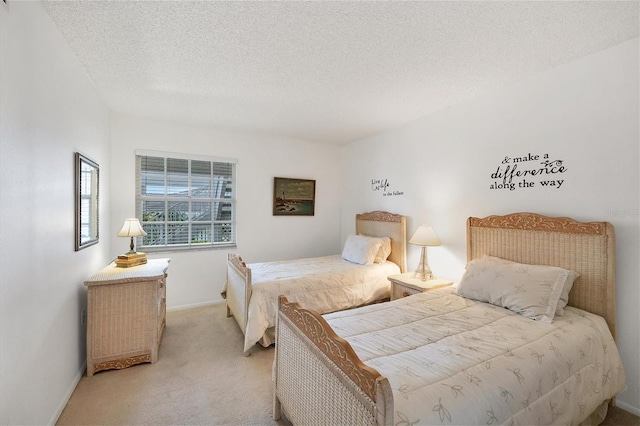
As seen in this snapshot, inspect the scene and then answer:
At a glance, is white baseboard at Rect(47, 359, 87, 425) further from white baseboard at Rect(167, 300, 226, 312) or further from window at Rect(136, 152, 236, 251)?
window at Rect(136, 152, 236, 251)

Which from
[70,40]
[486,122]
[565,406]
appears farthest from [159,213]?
[565,406]

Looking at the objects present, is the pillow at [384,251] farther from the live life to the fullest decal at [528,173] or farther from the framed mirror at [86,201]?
the framed mirror at [86,201]

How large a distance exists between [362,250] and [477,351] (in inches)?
89.0

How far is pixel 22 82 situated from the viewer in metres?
1.46

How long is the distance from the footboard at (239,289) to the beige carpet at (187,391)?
304 millimetres

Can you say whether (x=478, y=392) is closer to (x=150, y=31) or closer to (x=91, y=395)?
(x=91, y=395)

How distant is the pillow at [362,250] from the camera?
3.63m

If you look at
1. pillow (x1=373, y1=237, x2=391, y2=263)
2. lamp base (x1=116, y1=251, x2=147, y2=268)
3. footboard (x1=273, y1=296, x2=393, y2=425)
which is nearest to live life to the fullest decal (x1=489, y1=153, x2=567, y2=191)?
pillow (x1=373, y1=237, x2=391, y2=263)

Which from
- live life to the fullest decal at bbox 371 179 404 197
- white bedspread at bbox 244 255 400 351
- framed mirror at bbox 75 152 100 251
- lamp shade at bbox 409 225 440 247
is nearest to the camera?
framed mirror at bbox 75 152 100 251

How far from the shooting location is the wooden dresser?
2.28 metres

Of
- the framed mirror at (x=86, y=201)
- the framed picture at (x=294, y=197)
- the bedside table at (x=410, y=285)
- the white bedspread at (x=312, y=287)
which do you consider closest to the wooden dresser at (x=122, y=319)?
the framed mirror at (x=86, y=201)

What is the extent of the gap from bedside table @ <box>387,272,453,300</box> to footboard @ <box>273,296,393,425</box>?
1580 millimetres

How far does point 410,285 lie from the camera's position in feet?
9.45

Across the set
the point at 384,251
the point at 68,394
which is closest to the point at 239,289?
the point at 68,394
